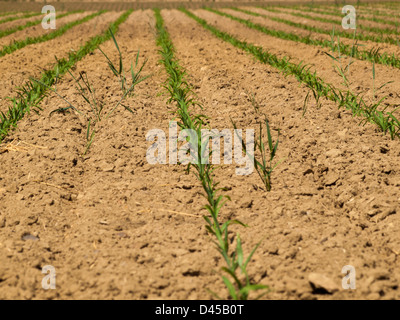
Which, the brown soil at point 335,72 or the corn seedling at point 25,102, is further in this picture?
the brown soil at point 335,72

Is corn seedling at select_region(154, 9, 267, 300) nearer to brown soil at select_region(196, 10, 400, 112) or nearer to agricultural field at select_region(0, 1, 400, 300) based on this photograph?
agricultural field at select_region(0, 1, 400, 300)

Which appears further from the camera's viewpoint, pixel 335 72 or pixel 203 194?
pixel 335 72

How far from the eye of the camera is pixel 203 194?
2643mm

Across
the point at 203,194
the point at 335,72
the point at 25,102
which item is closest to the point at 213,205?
the point at 203,194

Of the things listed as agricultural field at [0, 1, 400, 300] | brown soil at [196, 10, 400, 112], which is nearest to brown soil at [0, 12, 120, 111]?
agricultural field at [0, 1, 400, 300]

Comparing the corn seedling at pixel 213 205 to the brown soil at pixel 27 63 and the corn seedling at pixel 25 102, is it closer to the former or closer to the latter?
the corn seedling at pixel 25 102

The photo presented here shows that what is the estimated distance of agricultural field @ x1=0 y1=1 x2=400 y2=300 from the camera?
1976mm

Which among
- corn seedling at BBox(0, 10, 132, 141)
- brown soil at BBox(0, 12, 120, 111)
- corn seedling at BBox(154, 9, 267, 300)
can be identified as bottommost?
corn seedling at BBox(154, 9, 267, 300)

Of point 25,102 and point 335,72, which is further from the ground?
point 335,72

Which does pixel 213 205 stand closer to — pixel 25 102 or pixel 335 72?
pixel 25 102

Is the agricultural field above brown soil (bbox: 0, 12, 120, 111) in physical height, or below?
below

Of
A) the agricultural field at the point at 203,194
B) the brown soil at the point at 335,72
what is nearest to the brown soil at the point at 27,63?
the agricultural field at the point at 203,194

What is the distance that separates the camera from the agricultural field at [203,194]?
6.48 feet
